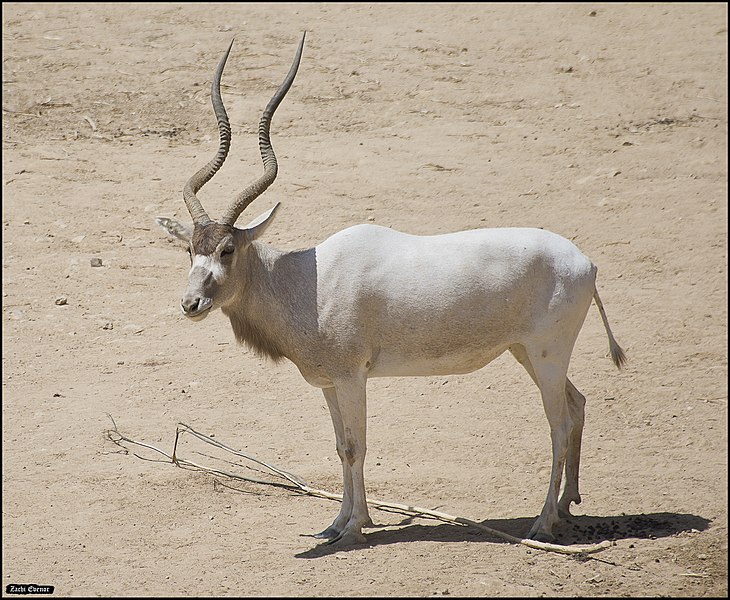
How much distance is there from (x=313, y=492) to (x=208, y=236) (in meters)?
2.42

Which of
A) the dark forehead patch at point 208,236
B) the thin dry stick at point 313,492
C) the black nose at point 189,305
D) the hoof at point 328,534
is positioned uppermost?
the dark forehead patch at point 208,236

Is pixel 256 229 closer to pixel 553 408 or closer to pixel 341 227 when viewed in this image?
pixel 553 408

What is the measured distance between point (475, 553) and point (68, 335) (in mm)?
5762

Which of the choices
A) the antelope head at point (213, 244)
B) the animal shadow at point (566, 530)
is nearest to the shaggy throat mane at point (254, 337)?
the antelope head at point (213, 244)

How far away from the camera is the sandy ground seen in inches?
301

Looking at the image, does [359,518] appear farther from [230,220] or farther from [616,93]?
[616,93]

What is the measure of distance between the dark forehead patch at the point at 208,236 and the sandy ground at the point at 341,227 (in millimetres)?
2020

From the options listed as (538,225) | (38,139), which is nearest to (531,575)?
(538,225)

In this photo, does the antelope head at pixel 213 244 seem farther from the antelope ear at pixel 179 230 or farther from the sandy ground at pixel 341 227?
the sandy ground at pixel 341 227

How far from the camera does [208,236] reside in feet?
24.2

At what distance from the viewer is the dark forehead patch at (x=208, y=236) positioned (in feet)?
24.1

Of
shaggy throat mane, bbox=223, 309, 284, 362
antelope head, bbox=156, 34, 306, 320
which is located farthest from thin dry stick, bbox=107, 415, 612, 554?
antelope head, bbox=156, 34, 306, 320

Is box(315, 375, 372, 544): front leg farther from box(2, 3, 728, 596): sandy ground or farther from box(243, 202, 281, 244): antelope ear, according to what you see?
box(243, 202, 281, 244): antelope ear

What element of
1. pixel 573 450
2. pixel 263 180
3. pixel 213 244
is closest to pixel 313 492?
pixel 573 450
